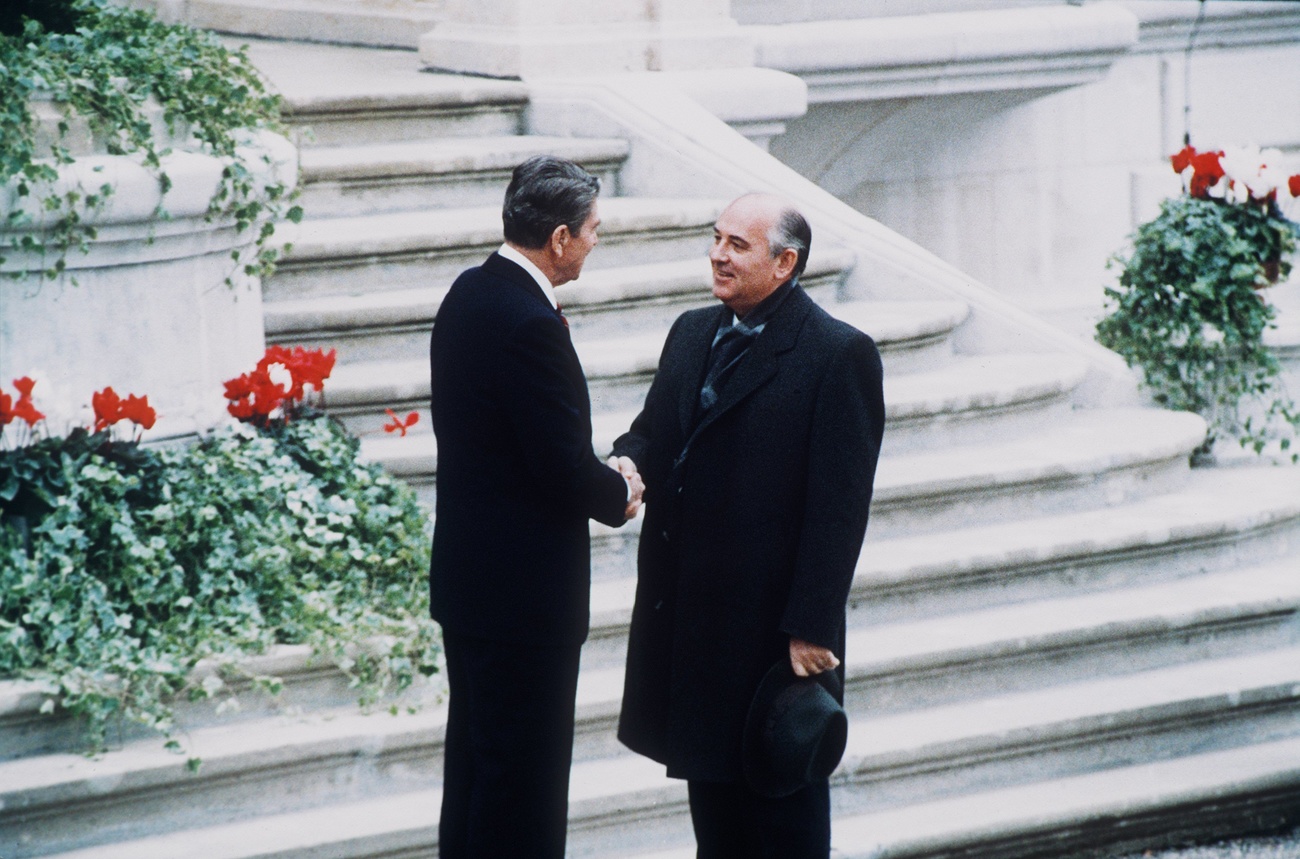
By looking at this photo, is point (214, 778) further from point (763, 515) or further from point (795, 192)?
point (795, 192)

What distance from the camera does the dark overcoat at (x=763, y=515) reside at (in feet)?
12.6

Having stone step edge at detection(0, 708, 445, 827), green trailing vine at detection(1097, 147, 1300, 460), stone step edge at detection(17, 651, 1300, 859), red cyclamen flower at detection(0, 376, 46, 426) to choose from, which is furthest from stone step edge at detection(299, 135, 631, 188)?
stone step edge at detection(17, 651, 1300, 859)

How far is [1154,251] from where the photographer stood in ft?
22.0

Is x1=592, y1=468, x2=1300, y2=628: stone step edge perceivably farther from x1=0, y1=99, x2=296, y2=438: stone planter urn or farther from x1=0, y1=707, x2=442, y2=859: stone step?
x1=0, y1=99, x2=296, y2=438: stone planter urn

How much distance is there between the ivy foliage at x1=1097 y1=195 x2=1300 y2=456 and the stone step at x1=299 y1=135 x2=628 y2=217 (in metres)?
1.99

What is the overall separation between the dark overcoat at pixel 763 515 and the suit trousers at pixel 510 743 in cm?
25

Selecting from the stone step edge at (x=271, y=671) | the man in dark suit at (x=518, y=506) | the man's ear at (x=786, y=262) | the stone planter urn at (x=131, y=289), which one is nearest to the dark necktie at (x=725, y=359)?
the man's ear at (x=786, y=262)

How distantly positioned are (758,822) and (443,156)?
3306mm

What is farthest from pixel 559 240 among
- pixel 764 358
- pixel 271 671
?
pixel 271 671

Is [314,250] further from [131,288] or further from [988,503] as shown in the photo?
[988,503]

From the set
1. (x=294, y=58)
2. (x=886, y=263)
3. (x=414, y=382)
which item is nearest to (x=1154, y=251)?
(x=886, y=263)

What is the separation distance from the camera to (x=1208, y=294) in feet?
21.6

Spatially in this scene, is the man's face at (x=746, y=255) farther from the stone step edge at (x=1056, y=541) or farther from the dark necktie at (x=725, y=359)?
the stone step edge at (x=1056, y=541)

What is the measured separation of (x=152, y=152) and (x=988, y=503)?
8.98 ft
